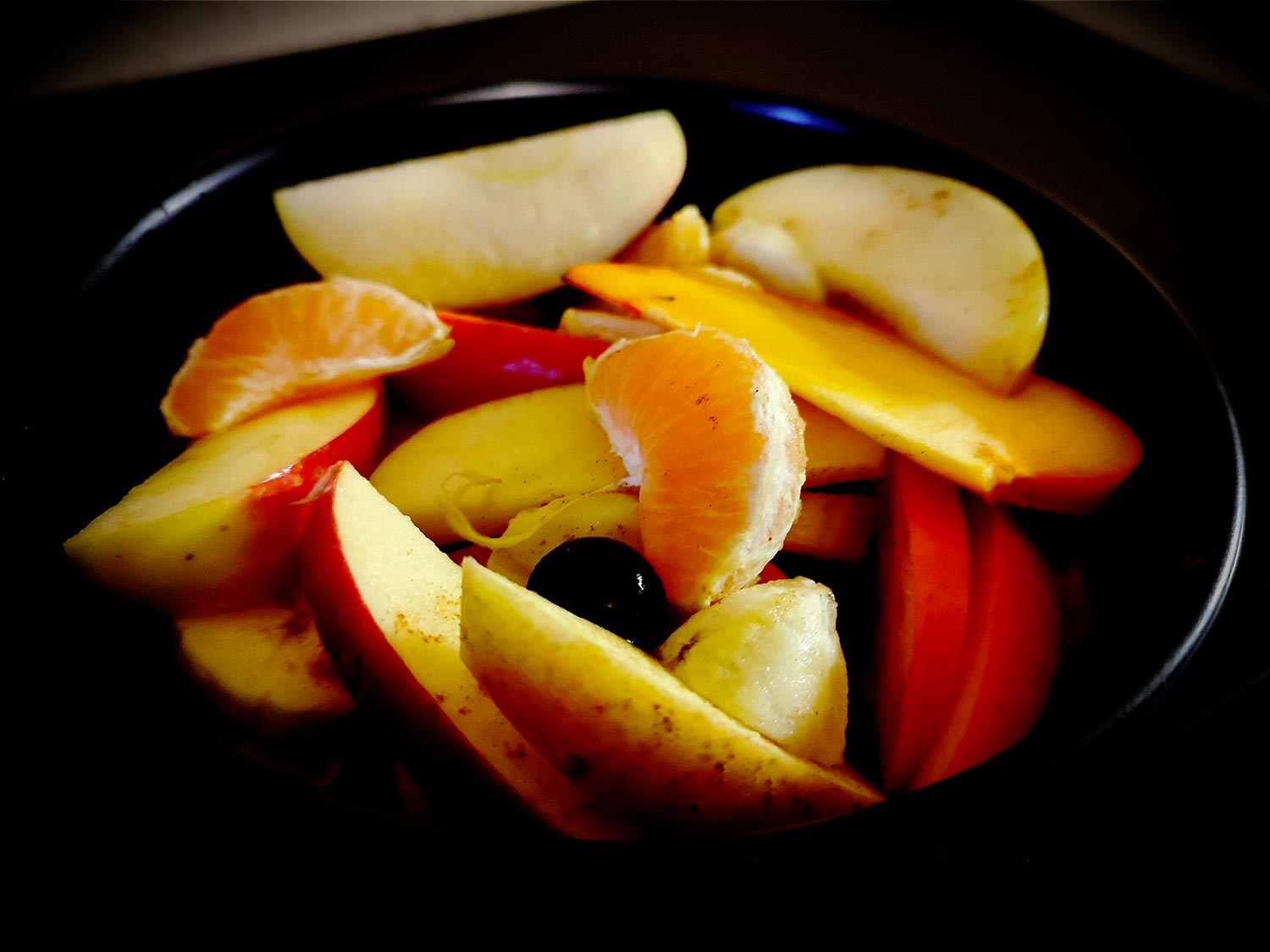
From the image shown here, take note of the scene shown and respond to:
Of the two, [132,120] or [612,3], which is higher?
[612,3]

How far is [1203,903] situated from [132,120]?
130 centimetres

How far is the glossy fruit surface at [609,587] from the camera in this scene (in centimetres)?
47

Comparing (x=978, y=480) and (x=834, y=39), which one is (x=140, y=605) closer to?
(x=978, y=480)

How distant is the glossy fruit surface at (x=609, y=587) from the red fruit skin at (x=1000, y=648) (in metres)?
0.17

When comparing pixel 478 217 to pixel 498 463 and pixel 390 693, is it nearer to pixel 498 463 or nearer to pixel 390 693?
pixel 498 463

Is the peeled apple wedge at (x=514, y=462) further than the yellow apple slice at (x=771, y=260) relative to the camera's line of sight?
No

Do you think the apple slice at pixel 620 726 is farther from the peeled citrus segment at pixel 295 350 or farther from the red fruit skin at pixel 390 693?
the peeled citrus segment at pixel 295 350

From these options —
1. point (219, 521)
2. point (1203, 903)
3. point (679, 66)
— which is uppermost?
point (679, 66)

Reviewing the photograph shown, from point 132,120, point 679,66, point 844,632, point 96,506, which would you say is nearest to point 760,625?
point 844,632

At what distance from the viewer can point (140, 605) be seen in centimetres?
53

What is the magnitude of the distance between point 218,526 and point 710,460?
28 cm

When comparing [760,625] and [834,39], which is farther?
[834,39]

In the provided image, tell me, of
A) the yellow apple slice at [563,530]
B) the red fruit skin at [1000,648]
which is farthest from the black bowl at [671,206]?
the yellow apple slice at [563,530]

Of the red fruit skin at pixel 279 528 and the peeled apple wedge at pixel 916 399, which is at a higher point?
the peeled apple wedge at pixel 916 399
